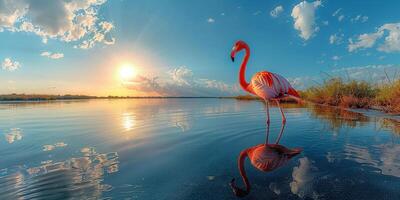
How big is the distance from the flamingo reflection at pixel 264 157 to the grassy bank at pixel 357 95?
328 inches

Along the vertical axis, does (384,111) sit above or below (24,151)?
above

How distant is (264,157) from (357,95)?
15259mm

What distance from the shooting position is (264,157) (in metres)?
4.18

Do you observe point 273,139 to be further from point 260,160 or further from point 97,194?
point 97,194

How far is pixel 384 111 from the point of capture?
11391 millimetres

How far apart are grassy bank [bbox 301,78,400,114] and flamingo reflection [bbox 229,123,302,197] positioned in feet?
27.3

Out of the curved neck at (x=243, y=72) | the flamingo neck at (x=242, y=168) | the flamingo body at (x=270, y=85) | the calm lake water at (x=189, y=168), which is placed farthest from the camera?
the curved neck at (x=243, y=72)

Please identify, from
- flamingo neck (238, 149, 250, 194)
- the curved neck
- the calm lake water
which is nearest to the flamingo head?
the curved neck

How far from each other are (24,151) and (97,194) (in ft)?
10.9

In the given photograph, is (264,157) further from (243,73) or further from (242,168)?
(243,73)

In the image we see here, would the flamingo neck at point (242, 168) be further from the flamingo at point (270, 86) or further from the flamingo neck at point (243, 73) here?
the flamingo neck at point (243, 73)

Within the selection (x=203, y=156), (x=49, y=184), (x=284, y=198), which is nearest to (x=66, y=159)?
(x=49, y=184)

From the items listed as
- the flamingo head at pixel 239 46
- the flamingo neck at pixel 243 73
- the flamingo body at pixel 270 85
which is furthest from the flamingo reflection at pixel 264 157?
the flamingo head at pixel 239 46

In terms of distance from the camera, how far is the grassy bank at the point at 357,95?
11.0m
